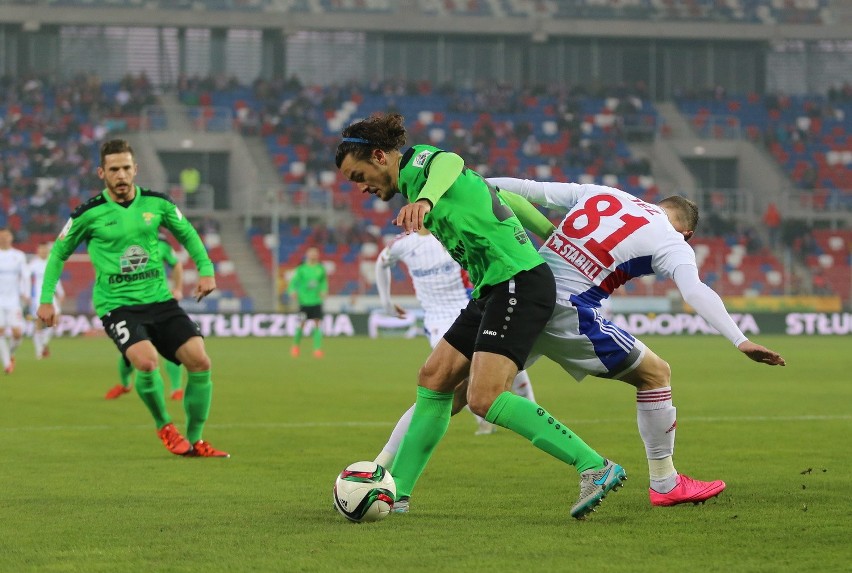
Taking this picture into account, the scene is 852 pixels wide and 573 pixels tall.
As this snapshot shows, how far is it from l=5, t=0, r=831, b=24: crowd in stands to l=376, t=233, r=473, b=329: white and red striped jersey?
38.7m

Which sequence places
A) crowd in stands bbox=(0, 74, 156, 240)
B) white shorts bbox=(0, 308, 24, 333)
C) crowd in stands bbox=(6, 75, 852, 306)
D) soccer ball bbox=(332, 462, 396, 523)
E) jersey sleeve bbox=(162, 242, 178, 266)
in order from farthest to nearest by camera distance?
crowd in stands bbox=(6, 75, 852, 306)
crowd in stands bbox=(0, 74, 156, 240)
white shorts bbox=(0, 308, 24, 333)
jersey sleeve bbox=(162, 242, 178, 266)
soccer ball bbox=(332, 462, 396, 523)

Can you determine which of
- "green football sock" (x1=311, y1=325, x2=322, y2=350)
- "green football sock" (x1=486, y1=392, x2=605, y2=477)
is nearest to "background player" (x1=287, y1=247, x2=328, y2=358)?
"green football sock" (x1=311, y1=325, x2=322, y2=350)

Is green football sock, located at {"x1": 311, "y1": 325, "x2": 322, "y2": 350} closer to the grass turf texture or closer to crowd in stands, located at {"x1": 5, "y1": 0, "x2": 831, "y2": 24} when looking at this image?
the grass turf texture

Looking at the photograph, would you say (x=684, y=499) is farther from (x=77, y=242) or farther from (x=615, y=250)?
(x=77, y=242)

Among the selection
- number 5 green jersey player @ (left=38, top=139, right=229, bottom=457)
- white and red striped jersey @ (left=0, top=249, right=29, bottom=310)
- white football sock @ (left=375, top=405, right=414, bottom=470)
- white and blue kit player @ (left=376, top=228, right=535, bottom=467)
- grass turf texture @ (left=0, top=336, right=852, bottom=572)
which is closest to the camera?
grass turf texture @ (left=0, top=336, right=852, bottom=572)

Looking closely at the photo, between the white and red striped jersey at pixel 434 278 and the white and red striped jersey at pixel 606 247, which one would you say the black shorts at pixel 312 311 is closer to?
the white and red striped jersey at pixel 434 278

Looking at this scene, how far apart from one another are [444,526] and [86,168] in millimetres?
38947

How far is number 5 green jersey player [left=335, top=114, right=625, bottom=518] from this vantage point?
21.3 ft

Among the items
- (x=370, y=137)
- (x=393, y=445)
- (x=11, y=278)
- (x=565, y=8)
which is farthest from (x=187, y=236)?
(x=565, y=8)

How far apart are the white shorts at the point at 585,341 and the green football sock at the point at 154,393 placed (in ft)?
14.1

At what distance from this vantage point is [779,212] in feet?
150

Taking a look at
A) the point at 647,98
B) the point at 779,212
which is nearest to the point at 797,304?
the point at 779,212

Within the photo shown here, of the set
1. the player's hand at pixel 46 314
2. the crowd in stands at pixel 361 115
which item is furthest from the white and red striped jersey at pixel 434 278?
the crowd in stands at pixel 361 115

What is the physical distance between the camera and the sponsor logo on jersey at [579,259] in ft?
23.0
